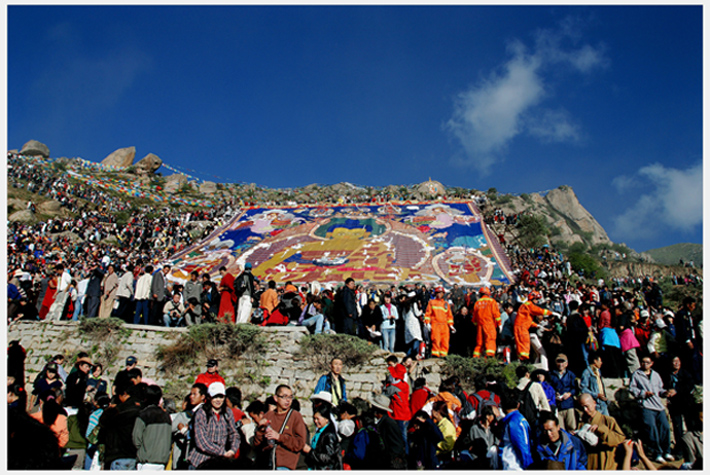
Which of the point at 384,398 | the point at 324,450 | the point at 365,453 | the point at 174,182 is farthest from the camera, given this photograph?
the point at 174,182

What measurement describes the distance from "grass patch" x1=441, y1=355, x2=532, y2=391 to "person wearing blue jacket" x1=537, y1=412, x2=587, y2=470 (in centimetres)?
234

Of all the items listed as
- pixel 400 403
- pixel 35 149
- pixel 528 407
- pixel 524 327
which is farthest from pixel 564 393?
pixel 35 149

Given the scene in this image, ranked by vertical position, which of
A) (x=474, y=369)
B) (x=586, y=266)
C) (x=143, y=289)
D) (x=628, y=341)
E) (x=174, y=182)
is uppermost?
(x=174, y=182)

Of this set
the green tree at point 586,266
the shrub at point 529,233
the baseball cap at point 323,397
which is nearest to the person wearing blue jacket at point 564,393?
the baseball cap at point 323,397

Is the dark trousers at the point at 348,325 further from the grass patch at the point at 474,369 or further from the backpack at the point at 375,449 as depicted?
the backpack at the point at 375,449

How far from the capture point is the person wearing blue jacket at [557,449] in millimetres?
4367

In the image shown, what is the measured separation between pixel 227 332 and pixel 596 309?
7101 mm

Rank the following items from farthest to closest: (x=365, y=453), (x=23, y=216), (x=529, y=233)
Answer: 1. (x=23, y=216)
2. (x=529, y=233)
3. (x=365, y=453)

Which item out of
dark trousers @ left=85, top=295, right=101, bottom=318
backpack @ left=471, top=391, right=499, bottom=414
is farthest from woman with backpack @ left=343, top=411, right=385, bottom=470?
dark trousers @ left=85, top=295, right=101, bottom=318

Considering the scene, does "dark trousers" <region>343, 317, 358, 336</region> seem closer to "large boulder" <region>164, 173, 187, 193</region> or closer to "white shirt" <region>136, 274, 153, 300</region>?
"white shirt" <region>136, 274, 153, 300</region>

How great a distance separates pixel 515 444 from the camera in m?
4.43

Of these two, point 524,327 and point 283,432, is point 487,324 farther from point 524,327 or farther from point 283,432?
point 283,432

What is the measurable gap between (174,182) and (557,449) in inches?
1863

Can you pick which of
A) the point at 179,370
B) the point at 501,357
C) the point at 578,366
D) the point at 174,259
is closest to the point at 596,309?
the point at 578,366
